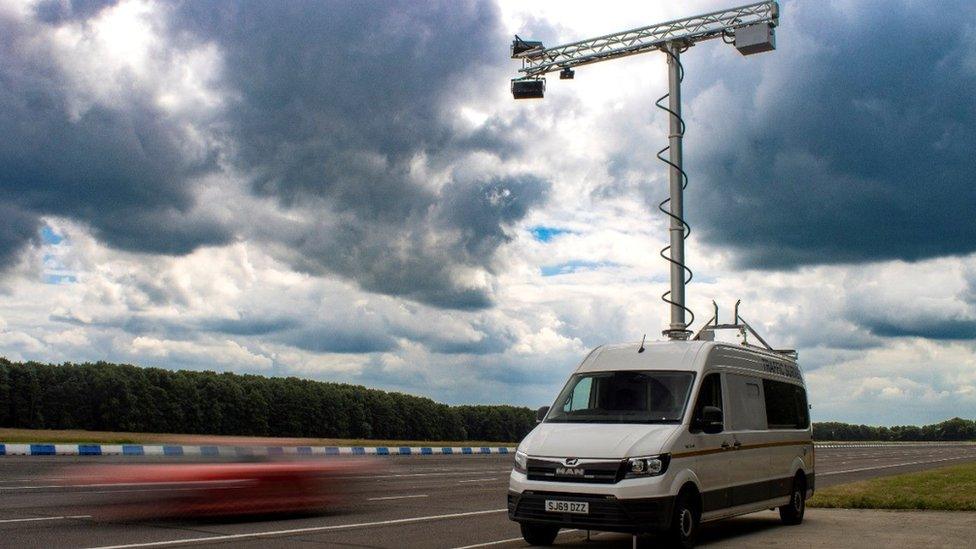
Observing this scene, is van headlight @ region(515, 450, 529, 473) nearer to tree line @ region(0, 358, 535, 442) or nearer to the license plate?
the license plate

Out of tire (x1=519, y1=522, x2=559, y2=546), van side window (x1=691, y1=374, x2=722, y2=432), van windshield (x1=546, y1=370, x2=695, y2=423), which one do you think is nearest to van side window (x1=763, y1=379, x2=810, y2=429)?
van side window (x1=691, y1=374, x2=722, y2=432)

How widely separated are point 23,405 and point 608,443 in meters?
67.5

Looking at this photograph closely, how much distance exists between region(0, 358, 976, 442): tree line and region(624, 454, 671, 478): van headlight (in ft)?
170

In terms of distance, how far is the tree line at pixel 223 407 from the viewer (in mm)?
69438

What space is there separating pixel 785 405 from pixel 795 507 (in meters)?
1.50

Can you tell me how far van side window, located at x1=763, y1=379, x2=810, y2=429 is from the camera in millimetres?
13844

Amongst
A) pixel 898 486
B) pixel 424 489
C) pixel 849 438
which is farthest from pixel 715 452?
pixel 849 438

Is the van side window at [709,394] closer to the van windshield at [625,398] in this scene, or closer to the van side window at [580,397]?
the van windshield at [625,398]

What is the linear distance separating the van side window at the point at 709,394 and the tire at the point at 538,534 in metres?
2.12

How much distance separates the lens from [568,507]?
33.2ft

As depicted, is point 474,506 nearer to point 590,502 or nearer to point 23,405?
point 590,502

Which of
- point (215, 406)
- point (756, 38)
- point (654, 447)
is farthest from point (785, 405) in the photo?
point (215, 406)

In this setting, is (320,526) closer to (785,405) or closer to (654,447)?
(654,447)

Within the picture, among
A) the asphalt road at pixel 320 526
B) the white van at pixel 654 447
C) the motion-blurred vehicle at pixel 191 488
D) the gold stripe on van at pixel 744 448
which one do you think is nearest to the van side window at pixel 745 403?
the white van at pixel 654 447
